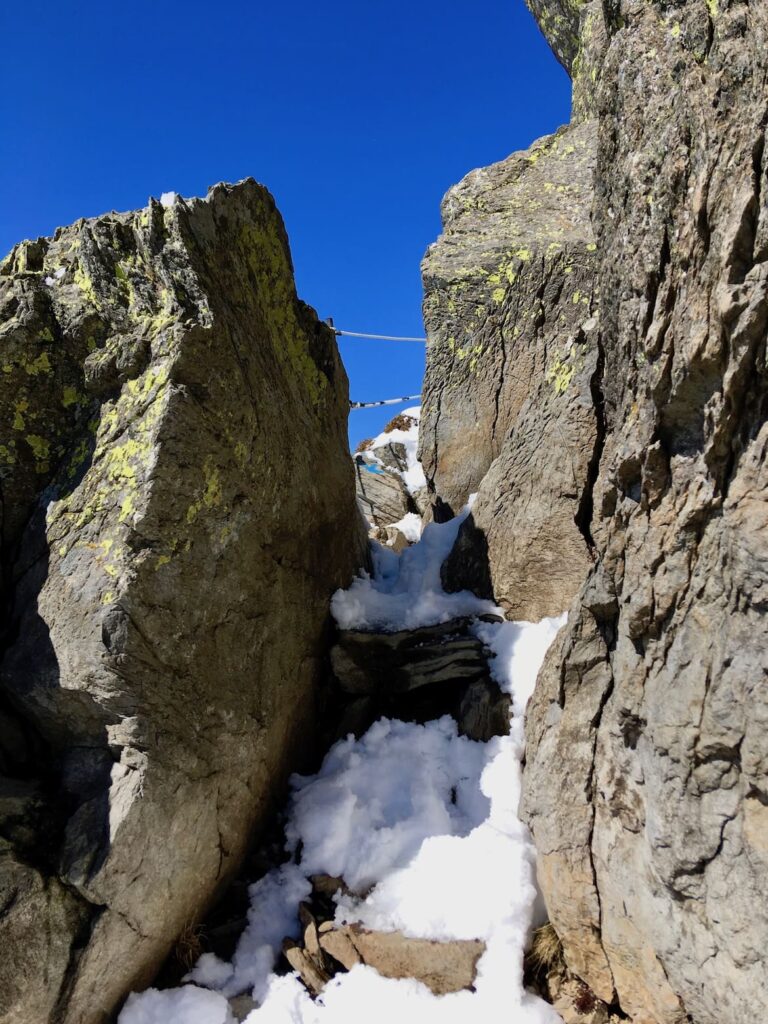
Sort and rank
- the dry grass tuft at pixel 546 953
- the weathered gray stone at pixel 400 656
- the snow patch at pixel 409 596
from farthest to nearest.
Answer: the snow patch at pixel 409 596, the weathered gray stone at pixel 400 656, the dry grass tuft at pixel 546 953

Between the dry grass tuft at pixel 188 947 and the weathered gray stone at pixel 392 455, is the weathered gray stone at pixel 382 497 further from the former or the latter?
the dry grass tuft at pixel 188 947

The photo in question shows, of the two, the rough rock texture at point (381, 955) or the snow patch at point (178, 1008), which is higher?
the rough rock texture at point (381, 955)

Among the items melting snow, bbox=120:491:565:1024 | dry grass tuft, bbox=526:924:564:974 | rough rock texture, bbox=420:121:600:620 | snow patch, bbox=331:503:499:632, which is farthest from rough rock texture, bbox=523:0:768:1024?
snow patch, bbox=331:503:499:632

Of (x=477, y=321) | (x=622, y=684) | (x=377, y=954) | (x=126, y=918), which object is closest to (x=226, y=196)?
(x=477, y=321)

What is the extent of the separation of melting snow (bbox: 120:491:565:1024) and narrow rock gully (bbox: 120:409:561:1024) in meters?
0.02

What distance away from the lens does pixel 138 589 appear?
288 inches

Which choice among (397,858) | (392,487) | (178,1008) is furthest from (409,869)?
(392,487)

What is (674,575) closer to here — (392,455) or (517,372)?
(517,372)

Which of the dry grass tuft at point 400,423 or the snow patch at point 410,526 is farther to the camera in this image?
the dry grass tuft at point 400,423

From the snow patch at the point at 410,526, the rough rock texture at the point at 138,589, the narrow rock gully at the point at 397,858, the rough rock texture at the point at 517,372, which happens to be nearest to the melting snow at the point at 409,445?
the snow patch at the point at 410,526

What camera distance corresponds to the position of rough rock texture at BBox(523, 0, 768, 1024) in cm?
499

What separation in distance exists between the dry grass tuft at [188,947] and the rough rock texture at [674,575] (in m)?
3.85

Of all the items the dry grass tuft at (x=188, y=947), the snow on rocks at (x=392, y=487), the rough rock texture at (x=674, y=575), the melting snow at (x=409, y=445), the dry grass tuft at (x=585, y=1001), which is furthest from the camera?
the melting snow at (x=409, y=445)

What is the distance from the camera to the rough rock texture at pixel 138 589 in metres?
6.84
